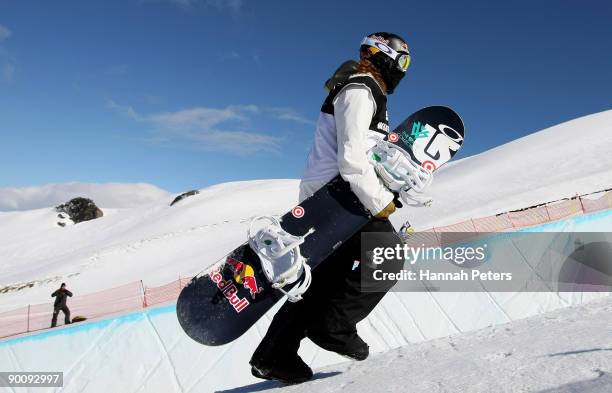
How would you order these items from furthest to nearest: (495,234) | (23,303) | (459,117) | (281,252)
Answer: (23,303), (495,234), (459,117), (281,252)

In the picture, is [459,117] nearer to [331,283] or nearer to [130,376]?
[331,283]

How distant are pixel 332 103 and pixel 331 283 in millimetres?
1284

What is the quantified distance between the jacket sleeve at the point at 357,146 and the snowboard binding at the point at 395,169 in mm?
131

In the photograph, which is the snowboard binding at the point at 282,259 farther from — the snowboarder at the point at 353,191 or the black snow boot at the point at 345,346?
the black snow boot at the point at 345,346

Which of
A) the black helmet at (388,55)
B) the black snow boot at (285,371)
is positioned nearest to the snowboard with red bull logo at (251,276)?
the black snow boot at (285,371)

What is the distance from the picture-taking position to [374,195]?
3.10 metres

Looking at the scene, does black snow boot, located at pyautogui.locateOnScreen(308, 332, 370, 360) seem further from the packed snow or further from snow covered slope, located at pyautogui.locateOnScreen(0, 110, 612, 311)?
snow covered slope, located at pyautogui.locateOnScreen(0, 110, 612, 311)

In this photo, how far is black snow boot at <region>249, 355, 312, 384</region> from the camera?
3.51 metres

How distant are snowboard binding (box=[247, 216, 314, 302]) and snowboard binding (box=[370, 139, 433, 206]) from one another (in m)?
0.66

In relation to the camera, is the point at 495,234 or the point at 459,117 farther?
the point at 495,234

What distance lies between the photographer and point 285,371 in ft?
11.5

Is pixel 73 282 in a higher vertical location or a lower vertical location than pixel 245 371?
higher

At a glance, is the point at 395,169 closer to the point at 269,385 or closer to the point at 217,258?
the point at 269,385

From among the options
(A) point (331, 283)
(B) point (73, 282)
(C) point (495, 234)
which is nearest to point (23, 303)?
(B) point (73, 282)
